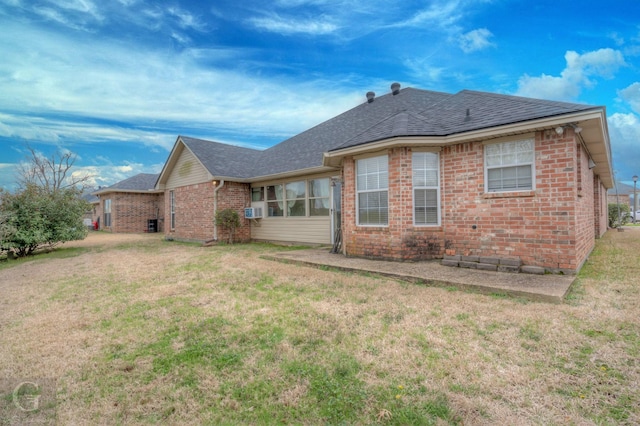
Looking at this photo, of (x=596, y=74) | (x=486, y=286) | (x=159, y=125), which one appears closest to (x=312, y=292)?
(x=486, y=286)

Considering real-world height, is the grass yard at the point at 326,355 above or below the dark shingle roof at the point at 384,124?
below

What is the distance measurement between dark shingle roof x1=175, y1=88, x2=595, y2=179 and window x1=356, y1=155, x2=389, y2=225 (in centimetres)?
66

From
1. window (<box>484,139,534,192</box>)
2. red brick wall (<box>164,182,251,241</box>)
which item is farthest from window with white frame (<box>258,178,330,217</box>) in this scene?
window (<box>484,139,534,192</box>)

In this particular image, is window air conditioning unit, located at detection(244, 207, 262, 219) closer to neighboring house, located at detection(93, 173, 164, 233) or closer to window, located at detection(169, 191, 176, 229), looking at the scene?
window, located at detection(169, 191, 176, 229)

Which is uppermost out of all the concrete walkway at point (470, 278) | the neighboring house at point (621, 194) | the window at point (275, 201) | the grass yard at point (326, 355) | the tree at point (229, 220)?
the neighboring house at point (621, 194)

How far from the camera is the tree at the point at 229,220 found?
13.2 meters

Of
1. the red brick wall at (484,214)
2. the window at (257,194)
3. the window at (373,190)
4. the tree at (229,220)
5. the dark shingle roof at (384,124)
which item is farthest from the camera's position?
the window at (257,194)

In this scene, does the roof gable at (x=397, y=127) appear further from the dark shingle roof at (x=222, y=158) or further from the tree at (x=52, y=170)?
the tree at (x=52, y=170)

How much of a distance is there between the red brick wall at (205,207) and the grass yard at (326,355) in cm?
825

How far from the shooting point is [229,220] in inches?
529

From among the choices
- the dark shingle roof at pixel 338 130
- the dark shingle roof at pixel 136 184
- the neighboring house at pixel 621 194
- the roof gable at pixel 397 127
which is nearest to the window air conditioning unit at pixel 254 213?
the roof gable at pixel 397 127

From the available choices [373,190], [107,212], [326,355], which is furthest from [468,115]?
[107,212]

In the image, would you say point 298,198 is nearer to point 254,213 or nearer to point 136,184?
point 254,213

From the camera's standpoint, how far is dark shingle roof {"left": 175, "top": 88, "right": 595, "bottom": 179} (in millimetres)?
6777
